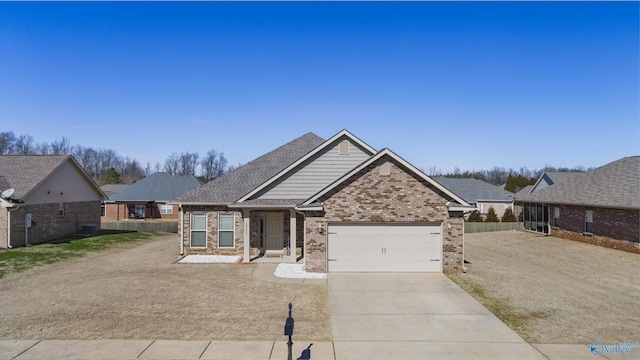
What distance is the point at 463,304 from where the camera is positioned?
12008 mm

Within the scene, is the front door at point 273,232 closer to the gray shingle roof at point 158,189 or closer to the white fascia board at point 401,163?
the white fascia board at point 401,163

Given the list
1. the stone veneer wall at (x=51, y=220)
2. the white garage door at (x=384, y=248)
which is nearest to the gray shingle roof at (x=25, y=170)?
the stone veneer wall at (x=51, y=220)

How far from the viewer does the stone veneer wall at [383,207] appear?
53.3 ft

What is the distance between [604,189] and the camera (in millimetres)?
26156

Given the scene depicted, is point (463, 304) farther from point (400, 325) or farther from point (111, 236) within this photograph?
point (111, 236)

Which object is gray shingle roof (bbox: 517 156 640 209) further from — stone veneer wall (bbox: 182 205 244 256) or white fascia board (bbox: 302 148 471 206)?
stone veneer wall (bbox: 182 205 244 256)

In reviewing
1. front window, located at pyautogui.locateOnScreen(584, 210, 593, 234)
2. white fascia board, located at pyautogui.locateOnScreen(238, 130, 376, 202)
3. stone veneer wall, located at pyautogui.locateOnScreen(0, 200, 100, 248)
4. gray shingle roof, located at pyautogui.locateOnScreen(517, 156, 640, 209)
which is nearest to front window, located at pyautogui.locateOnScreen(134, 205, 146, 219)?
stone veneer wall, located at pyautogui.locateOnScreen(0, 200, 100, 248)

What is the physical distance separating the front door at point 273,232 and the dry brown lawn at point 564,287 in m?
8.96

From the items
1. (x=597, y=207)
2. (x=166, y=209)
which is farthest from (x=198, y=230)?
(x=166, y=209)

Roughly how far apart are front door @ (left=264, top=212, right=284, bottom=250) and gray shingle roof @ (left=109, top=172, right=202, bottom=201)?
29.9m

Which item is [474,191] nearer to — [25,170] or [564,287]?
[564,287]

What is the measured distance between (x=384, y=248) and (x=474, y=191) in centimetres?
3777

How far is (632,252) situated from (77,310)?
27290 mm

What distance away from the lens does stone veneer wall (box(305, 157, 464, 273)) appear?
1623cm
